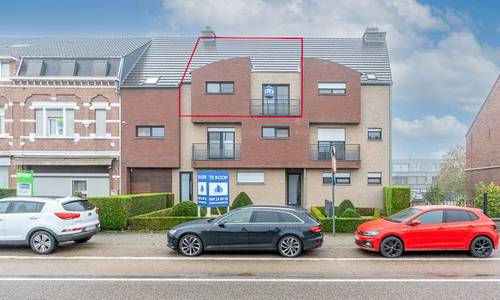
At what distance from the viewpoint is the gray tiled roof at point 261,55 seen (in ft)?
76.8

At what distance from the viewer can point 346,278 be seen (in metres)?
7.73

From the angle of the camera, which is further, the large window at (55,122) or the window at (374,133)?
the window at (374,133)

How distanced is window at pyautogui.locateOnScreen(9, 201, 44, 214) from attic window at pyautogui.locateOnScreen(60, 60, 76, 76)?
45.6 ft

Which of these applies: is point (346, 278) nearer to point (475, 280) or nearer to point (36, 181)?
point (475, 280)

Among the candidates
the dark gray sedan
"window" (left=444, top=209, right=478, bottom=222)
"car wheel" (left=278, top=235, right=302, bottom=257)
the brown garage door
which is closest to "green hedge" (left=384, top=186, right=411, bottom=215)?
"window" (left=444, top=209, right=478, bottom=222)

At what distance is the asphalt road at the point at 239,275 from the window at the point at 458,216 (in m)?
1.01

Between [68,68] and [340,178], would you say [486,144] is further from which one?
[68,68]

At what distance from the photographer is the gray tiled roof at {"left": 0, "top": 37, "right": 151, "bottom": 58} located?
2392 cm

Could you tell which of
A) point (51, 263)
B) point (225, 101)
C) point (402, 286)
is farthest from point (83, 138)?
point (402, 286)

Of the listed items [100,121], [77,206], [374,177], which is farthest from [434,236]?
[100,121]

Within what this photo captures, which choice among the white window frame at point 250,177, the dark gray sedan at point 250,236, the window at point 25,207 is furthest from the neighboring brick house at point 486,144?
the window at point 25,207

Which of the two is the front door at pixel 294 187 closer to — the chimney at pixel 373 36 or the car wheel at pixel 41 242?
the chimney at pixel 373 36

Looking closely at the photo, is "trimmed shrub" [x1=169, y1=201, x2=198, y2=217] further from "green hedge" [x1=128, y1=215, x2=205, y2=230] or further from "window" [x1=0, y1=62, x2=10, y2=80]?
"window" [x1=0, y1=62, x2=10, y2=80]

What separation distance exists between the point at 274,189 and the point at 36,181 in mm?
14577
